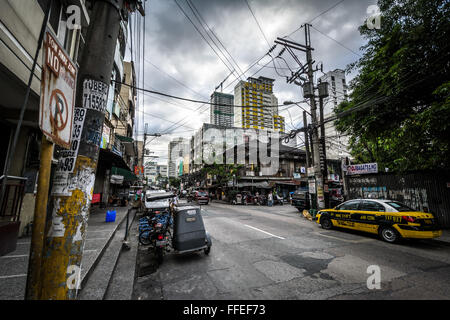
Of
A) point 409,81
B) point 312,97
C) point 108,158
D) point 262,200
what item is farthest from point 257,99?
point 108,158

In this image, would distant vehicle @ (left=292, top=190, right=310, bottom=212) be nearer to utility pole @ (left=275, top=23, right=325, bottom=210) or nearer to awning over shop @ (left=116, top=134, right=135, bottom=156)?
utility pole @ (left=275, top=23, right=325, bottom=210)

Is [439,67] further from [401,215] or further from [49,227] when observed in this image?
[49,227]

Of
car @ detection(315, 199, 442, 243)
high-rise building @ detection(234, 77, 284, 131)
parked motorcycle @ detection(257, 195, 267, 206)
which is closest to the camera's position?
car @ detection(315, 199, 442, 243)

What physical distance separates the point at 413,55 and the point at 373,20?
8.67 ft

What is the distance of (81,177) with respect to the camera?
6.61 feet

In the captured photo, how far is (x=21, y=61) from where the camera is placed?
3.74 meters

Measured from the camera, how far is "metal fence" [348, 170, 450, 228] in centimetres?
941

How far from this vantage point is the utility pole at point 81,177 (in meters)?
1.75

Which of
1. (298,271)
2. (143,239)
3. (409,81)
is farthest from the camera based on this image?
(409,81)

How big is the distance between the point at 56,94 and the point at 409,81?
1154 cm

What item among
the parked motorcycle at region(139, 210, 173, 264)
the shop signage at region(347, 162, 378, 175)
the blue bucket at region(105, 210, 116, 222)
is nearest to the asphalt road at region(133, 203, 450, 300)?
the parked motorcycle at region(139, 210, 173, 264)

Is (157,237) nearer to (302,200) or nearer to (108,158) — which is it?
(108,158)

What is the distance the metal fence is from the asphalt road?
401cm

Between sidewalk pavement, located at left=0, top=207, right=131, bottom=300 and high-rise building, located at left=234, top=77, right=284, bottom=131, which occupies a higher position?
high-rise building, located at left=234, top=77, right=284, bottom=131
